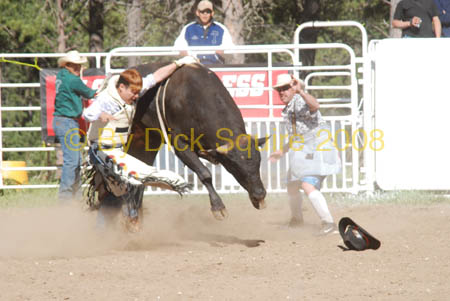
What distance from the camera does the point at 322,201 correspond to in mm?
7715

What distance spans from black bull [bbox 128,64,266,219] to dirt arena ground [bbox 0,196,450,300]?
0.66m

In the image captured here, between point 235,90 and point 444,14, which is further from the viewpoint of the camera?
point 444,14

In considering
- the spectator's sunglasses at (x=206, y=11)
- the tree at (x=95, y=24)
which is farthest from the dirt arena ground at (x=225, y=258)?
the tree at (x=95, y=24)

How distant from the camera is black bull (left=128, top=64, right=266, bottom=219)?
7.06 metres

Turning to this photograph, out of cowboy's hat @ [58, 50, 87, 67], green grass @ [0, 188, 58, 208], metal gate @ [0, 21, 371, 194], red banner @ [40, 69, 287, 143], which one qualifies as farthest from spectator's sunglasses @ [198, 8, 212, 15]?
green grass @ [0, 188, 58, 208]

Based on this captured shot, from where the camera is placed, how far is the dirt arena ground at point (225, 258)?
5353 mm

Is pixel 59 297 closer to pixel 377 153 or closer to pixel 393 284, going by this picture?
pixel 393 284

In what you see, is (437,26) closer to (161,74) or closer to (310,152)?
(310,152)

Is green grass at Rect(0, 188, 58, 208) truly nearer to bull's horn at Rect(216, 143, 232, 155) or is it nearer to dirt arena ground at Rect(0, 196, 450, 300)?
dirt arena ground at Rect(0, 196, 450, 300)

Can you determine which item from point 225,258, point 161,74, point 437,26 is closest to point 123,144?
point 161,74

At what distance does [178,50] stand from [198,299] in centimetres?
534

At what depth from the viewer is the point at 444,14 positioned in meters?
11.1

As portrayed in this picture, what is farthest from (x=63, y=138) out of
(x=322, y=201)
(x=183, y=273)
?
(x=183, y=273)

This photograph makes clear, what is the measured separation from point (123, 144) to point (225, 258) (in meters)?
1.57
